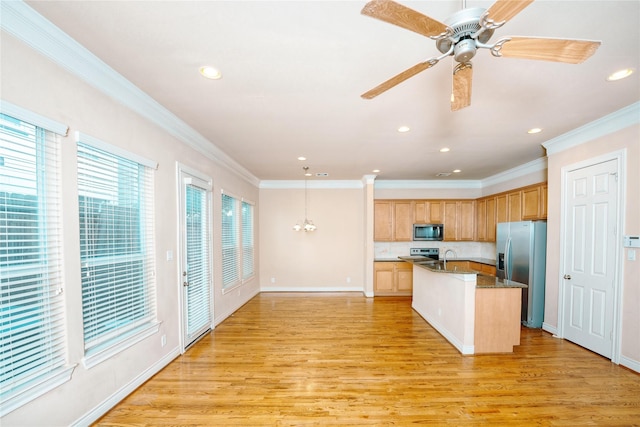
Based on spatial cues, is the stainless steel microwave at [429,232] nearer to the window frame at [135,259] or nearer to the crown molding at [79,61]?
the crown molding at [79,61]

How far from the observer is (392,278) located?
19.6ft

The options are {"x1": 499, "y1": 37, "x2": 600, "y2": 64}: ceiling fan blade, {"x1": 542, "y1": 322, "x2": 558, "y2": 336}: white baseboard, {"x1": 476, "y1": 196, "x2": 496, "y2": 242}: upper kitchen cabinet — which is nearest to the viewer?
{"x1": 499, "y1": 37, "x2": 600, "y2": 64}: ceiling fan blade

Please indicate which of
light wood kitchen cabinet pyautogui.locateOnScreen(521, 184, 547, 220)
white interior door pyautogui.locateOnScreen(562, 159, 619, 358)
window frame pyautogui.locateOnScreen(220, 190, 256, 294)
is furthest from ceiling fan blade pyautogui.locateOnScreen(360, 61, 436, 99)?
light wood kitchen cabinet pyautogui.locateOnScreen(521, 184, 547, 220)

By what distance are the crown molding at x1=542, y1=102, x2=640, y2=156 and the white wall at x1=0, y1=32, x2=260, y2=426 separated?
4.95 m

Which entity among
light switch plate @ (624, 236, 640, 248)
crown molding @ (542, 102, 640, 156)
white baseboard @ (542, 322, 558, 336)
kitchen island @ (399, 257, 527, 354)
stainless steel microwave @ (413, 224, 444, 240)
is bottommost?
white baseboard @ (542, 322, 558, 336)

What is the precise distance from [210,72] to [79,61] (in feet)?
2.90

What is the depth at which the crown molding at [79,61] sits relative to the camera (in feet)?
4.82

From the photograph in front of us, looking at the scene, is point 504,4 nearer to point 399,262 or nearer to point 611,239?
point 611,239

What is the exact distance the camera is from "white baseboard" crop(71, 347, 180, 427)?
1.94m

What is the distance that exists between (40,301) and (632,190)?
5371mm

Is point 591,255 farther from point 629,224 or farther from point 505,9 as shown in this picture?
point 505,9

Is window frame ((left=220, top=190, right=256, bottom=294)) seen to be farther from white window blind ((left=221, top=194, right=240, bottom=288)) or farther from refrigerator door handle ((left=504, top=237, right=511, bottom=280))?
refrigerator door handle ((left=504, top=237, right=511, bottom=280))

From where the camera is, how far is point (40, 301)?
164cm

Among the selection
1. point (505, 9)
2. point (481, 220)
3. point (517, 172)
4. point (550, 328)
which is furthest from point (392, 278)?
point (505, 9)
